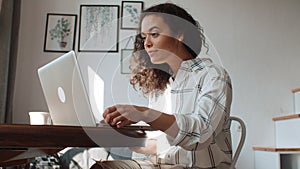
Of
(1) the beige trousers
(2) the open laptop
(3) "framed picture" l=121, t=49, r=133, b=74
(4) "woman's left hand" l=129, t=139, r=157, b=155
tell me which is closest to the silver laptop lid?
(2) the open laptop

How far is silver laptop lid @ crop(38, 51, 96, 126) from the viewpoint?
3.67ft

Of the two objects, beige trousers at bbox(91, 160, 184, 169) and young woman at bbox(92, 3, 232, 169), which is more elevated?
young woman at bbox(92, 3, 232, 169)

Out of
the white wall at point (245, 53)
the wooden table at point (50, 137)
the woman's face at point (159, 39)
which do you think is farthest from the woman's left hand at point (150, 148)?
the white wall at point (245, 53)

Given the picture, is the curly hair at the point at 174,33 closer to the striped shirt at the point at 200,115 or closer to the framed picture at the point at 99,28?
the striped shirt at the point at 200,115

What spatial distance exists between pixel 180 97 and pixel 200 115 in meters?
0.29

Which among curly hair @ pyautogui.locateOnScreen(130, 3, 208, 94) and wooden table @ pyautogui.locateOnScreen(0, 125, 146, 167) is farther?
curly hair @ pyautogui.locateOnScreen(130, 3, 208, 94)

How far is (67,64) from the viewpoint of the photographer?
3.70 ft

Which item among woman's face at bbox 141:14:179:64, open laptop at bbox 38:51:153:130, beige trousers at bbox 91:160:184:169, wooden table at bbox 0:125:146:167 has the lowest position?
beige trousers at bbox 91:160:184:169

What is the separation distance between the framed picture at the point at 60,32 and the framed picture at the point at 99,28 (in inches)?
3.2

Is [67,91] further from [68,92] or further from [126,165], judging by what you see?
[126,165]

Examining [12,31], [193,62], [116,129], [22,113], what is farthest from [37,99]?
[116,129]

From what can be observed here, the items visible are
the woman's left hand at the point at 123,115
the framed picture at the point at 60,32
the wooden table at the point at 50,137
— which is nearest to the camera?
the wooden table at the point at 50,137

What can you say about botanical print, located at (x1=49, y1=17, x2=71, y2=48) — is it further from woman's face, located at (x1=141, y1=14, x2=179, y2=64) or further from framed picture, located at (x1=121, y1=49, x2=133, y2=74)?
woman's face, located at (x1=141, y1=14, x2=179, y2=64)

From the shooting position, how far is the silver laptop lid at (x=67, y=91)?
1119mm
